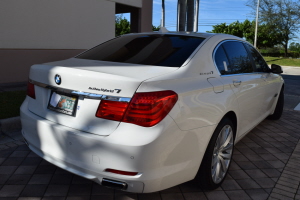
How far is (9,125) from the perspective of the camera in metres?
4.49

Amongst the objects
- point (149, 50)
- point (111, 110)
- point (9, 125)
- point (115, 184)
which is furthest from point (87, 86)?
point (9, 125)

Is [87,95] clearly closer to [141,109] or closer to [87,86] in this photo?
[87,86]

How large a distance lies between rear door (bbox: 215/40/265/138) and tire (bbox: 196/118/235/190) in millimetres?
369

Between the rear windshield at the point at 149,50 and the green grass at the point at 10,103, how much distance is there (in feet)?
7.19

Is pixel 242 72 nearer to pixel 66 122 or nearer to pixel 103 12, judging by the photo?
pixel 66 122

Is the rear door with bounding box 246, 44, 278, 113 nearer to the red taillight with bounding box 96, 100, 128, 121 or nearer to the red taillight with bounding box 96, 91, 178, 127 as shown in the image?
the red taillight with bounding box 96, 91, 178, 127

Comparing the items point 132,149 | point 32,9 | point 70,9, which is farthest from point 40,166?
point 70,9

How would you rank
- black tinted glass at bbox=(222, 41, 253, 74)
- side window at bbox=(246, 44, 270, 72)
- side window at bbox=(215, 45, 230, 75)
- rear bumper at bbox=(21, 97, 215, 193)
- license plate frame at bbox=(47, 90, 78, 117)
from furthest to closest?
1. side window at bbox=(246, 44, 270, 72)
2. black tinted glass at bbox=(222, 41, 253, 74)
3. side window at bbox=(215, 45, 230, 75)
4. license plate frame at bbox=(47, 90, 78, 117)
5. rear bumper at bbox=(21, 97, 215, 193)

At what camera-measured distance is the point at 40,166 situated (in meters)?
3.43


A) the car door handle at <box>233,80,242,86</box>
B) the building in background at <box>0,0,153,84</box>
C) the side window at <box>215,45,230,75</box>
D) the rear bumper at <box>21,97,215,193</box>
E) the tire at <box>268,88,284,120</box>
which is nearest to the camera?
the rear bumper at <box>21,97,215,193</box>

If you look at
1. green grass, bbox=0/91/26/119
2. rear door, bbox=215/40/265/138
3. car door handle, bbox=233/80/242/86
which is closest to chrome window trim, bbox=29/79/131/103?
rear door, bbox=215/40/265/138

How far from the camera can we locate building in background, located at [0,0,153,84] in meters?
8.30

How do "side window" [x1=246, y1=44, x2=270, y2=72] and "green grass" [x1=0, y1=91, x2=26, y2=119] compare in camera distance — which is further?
"green grass" [x1=0, y1=91, x2=26, y2=119]

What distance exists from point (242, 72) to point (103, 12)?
827cm
